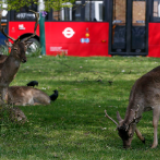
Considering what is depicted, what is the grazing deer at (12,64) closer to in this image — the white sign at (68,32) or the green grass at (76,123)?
the green grass at (76,123)

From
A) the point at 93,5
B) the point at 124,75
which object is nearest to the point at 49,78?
the point at 124,75

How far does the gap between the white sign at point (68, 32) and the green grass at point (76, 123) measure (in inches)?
238

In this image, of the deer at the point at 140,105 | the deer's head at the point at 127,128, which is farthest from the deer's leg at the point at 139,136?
the deer's head at the point at 127,128

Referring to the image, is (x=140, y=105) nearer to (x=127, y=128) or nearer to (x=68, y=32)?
(x=127, y=128)

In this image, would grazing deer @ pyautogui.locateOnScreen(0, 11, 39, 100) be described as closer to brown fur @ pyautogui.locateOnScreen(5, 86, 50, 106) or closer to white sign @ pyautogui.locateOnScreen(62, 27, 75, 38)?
brown fur @ pyautogui.locateOnScreen(5, 86, 50, 106)

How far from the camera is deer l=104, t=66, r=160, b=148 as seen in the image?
18.7 feet

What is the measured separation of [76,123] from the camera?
24.7ft

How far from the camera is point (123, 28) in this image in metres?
20.2

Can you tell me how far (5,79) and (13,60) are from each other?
1.48 feet

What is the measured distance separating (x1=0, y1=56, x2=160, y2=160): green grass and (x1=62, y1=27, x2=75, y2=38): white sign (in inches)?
238

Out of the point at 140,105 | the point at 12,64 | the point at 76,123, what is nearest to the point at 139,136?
the point at 140,105

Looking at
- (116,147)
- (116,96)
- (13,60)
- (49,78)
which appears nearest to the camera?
(116,147)

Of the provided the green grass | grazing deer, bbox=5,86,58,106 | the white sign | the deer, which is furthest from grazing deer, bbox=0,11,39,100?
the white sign

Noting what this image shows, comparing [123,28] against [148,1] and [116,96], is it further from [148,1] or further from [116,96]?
[116,96]
